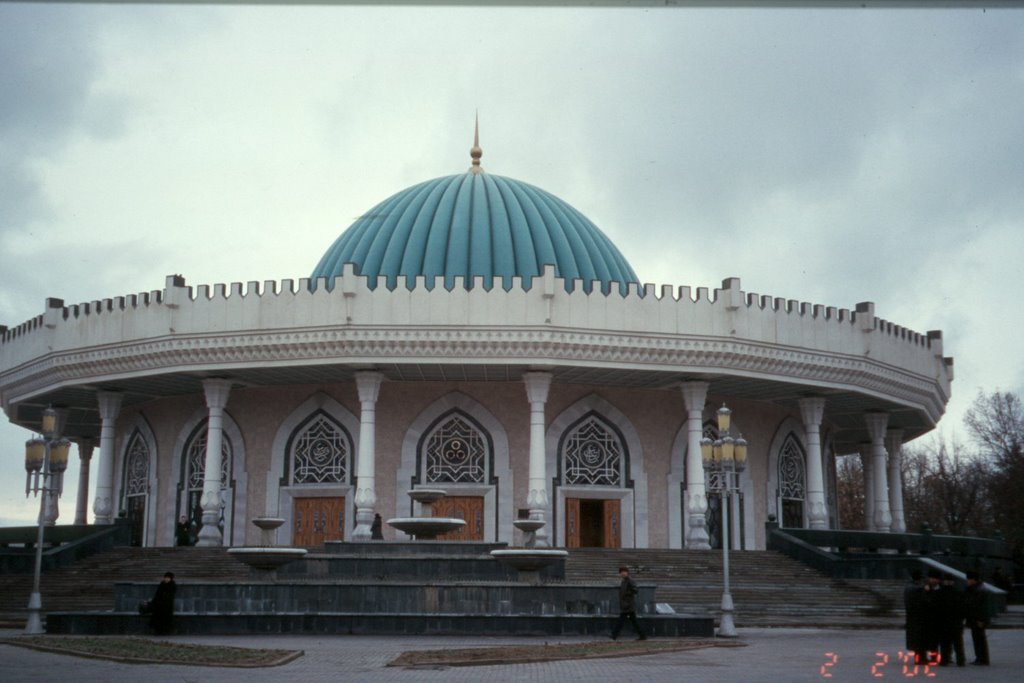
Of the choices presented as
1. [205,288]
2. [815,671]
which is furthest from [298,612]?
[205,288]

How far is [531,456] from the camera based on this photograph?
24.6 meters

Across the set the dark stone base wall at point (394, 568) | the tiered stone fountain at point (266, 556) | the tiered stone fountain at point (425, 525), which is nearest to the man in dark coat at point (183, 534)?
the tiered stone fountain at point (425, 525)

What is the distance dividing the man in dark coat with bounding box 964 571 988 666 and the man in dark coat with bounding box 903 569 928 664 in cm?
47

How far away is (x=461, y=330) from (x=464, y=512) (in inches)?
186

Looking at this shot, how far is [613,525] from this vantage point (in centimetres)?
2691

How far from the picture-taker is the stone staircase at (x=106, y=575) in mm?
20234

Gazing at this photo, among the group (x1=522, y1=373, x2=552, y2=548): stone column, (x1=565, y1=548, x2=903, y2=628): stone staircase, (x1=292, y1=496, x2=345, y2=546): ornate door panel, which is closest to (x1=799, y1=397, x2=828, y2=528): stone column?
(x1=565, y1=548, x2=903, y2=628): stone staircase

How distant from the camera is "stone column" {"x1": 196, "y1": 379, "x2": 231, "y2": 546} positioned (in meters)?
25.1

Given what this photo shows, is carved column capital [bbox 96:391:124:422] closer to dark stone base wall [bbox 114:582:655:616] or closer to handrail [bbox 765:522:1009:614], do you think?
dark stone base wall [bbox 114:582:655:616]

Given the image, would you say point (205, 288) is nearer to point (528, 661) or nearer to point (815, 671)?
point (528, 661)

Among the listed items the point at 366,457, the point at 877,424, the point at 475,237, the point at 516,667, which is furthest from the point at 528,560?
the point at 877,424

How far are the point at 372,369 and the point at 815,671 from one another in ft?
50.8

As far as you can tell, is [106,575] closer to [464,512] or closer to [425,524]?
[425,524]

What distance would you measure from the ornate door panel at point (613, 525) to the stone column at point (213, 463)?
8.47 m
